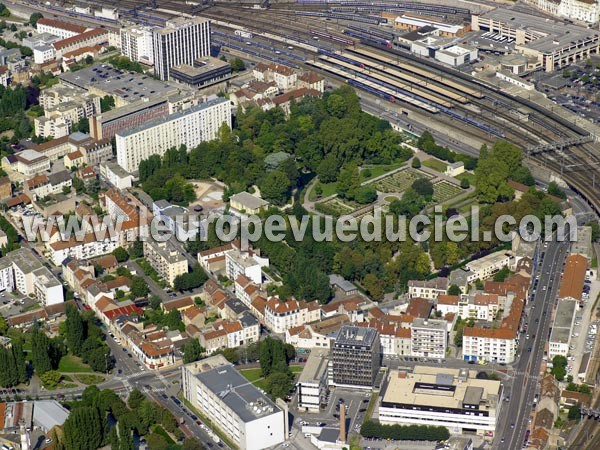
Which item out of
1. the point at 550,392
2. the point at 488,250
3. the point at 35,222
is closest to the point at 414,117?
the point at 488,250

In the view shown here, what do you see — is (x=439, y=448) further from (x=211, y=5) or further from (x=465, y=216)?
(x=211, y=5)

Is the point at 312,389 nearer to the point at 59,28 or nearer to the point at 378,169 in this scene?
the point at 378,169

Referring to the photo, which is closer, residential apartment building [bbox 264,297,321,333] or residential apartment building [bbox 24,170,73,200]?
residential apartment building [bbox 264,297,321,333]

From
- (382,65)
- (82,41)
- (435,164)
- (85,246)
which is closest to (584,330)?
(435,164)

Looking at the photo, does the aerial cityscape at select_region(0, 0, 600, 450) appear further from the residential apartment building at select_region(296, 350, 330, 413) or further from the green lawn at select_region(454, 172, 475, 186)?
the green lawn at select_region(454, 172, 475, 186)

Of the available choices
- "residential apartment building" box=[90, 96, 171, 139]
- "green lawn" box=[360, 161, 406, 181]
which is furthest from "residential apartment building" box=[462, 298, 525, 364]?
"residential apartment building" box=[90, 96, 171, 139]

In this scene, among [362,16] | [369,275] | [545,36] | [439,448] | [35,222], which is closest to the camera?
[439,448]
